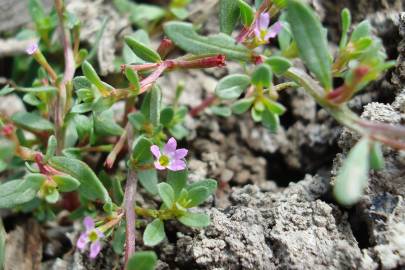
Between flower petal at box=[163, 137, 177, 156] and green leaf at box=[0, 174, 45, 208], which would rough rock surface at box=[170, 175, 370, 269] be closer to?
flower petal at box=[163, 137, 177, 156]

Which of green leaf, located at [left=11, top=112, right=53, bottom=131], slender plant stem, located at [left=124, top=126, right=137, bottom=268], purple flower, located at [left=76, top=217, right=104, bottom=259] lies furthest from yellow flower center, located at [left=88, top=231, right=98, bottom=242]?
green leaf, located at [left=11, top=112, right=53, bottom=131]

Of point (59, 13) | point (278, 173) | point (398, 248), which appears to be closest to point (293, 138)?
point (278, 173)

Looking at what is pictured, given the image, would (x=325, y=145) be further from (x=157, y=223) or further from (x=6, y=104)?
(x=6, y=104)

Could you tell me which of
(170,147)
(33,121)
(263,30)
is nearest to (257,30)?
(263,30)

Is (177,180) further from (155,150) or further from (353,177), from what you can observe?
(353,177)

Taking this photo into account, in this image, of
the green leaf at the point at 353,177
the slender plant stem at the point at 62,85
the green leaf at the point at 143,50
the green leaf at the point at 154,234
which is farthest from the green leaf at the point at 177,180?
the green leaf at the point at 353,177

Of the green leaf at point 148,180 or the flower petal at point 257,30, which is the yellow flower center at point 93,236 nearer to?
the green leaf at point 148,180

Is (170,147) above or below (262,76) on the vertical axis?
below

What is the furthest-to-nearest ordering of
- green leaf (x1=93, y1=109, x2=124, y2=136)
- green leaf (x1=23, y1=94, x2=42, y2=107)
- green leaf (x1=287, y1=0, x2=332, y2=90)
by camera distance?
green leaf (x1=23, y1=94, x2=42, y2=107) → green leaf (x1=93, y1=109, x2=124, y2=136) → green leaf (x1=287, y1=0, x2=332, y2=90)
